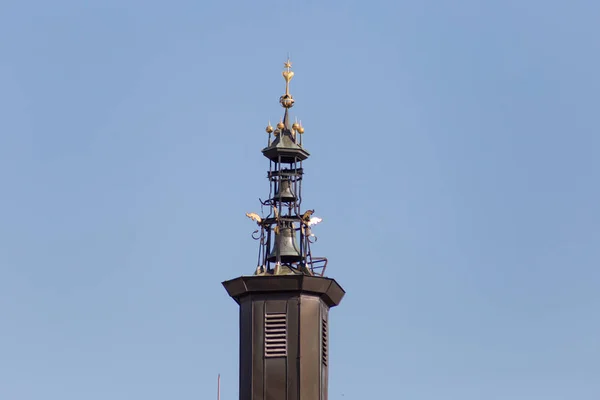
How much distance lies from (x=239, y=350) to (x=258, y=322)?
1.77 meters

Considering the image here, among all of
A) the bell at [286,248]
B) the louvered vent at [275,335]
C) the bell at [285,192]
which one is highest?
the bell at [285,192]

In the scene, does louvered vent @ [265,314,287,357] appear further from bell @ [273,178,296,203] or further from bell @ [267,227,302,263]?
bell @ [273,178,296,203]

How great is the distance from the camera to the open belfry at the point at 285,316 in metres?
116

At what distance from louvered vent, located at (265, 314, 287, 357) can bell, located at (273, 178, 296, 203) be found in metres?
6.09

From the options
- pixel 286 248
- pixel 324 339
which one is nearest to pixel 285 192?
pixel 286 248

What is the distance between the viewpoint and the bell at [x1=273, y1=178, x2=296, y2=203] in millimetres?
119938

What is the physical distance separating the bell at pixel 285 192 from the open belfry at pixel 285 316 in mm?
723

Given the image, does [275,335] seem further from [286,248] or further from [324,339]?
→ [286,248]

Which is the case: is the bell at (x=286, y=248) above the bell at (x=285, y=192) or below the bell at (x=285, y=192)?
below

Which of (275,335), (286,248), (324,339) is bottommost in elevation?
(275,335)

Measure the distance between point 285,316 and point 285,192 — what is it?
255 inches

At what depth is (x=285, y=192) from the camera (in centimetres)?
12012

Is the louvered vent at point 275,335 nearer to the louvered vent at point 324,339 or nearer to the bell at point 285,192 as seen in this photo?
the louvered vent at point 324,339

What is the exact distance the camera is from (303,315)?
117 meters
